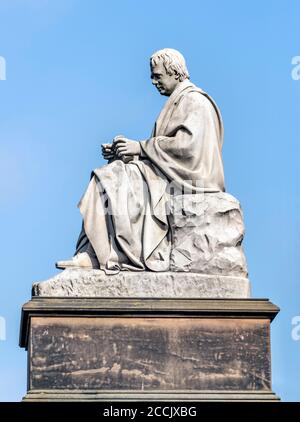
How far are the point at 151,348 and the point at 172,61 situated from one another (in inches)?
163

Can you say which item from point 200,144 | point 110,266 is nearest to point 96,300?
point 110,266

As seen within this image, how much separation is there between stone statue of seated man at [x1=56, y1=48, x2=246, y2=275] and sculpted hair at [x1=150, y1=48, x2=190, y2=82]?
0.55 meters

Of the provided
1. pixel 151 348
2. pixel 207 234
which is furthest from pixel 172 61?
pixel 151 348

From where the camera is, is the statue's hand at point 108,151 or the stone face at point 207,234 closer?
the stone face at point 207,234

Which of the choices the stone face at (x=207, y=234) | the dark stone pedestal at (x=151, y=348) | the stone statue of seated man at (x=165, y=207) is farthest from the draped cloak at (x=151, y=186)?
the dark stone pedestal at (x=151, y=348)

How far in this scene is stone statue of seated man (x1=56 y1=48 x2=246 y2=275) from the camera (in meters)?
26.3

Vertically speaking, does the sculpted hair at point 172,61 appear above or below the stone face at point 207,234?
above

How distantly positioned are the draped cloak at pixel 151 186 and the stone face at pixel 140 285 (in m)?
0.16

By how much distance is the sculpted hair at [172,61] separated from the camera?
27516 millimetres

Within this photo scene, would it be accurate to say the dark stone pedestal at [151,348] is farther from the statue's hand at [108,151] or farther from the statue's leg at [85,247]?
the statue's hand at [108,151]

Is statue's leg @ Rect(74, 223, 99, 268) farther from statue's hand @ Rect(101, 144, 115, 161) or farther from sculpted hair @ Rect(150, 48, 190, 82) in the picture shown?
sculpted hair @ Rect(150, 48, 190, 82)

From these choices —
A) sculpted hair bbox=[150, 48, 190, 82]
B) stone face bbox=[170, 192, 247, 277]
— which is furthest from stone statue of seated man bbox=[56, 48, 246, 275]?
sculpted hair bbox=[150, 48, 190, 82]

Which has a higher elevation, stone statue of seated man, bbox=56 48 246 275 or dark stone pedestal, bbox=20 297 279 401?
stone statue of seated man, bbox=56 48 246 275

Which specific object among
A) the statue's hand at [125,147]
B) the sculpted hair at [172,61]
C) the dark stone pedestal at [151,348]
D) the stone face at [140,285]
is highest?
the sculpted hair at [172,61]
